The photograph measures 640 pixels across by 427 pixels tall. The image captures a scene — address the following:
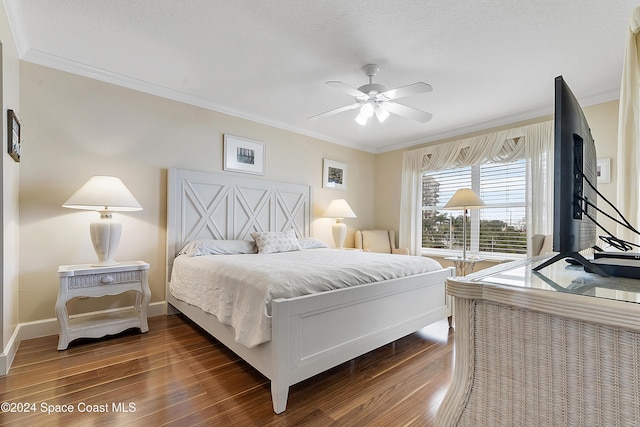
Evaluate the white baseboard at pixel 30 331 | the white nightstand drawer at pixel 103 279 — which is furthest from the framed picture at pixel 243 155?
the white baseboard at pixel 30 331

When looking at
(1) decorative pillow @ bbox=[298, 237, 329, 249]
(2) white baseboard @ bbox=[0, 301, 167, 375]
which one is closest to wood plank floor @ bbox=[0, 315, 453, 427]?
(2) white baseboard @ bbox=[0, 301, 167, 375]

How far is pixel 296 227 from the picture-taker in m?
4.41

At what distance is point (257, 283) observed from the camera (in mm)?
1807

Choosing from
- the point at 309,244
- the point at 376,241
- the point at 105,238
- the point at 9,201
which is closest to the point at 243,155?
the point at 309,244

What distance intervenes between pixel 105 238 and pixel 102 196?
1.27ft

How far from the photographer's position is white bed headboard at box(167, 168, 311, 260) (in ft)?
10.8

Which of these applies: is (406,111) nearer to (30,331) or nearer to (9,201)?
(9,201)

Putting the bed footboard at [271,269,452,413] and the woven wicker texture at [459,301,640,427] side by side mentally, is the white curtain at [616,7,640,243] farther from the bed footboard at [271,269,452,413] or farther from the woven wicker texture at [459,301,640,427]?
the woven wicker texture at [459,301,640,427]

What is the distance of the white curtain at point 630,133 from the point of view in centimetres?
167

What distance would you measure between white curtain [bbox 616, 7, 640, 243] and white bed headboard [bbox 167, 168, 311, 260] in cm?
344

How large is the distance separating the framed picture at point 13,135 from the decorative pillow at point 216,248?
152 cm

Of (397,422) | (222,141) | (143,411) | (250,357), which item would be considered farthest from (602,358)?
(222,141)

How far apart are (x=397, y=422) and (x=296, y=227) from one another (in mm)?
3101

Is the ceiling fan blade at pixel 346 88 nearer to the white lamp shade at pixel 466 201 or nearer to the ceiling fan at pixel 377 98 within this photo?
the ceiling fan at pixel 377 98
